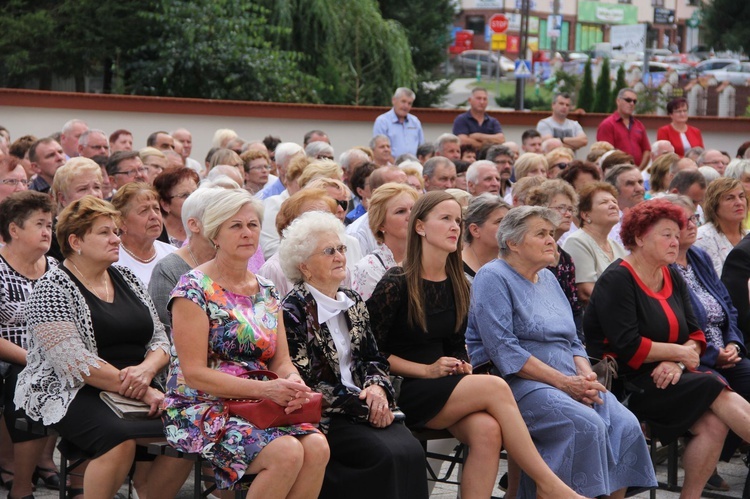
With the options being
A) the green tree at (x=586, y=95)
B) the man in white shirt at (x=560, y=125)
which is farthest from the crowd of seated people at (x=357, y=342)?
the green tree at (x=586, y=95)

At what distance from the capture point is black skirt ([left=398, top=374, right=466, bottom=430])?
5340 mm

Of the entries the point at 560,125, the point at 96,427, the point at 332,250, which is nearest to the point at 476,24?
the point at 560,125

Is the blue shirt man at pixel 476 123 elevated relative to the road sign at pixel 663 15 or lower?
lower

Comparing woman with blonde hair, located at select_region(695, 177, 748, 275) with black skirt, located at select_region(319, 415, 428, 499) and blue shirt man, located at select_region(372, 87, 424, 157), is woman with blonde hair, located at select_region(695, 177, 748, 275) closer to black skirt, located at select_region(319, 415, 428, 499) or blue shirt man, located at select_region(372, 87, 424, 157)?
black skirt, located at select_region(319, 415, 428, 499)

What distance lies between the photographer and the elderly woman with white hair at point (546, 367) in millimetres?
5438

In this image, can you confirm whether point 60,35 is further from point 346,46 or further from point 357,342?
point 357,342

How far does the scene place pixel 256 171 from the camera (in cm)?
1023

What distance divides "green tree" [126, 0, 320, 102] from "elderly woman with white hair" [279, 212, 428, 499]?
53.2ft

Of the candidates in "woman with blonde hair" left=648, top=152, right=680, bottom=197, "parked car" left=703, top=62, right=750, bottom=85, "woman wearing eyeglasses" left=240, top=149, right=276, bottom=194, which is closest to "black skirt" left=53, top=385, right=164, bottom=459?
"woman wearing eyeglasses" left=240, top=149, right=276, bottom=194

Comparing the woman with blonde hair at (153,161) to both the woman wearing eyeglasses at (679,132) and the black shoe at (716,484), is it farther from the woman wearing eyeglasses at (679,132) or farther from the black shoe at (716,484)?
the woman wearing eyeglasses at (679,132)

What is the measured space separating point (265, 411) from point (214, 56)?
56.1 feet

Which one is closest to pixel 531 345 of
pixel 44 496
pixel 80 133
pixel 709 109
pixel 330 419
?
pixel 330 419

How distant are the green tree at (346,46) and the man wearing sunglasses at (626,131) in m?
9.07

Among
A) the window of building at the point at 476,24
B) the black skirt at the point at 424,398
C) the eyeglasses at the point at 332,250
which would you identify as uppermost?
the window of building at the point at 476,24
